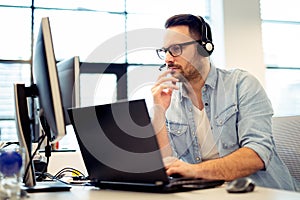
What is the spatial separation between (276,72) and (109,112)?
420 centimetres

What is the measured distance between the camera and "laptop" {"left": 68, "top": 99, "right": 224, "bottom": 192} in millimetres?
976

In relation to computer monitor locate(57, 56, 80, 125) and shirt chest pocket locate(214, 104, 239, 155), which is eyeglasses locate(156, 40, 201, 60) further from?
computer monitor locate(57, 56, 80, 125)

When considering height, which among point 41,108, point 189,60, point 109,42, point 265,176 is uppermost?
point 109,42

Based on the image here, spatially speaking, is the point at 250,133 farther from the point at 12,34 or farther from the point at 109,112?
the point at 12,34

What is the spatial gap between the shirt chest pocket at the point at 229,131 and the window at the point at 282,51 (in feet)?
11.3

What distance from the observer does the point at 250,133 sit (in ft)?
4.59

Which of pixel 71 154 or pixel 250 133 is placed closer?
pixel 250 133

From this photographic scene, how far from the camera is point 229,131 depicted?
152 centimetres

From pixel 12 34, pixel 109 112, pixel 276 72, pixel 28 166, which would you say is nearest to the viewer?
pixel 109 112

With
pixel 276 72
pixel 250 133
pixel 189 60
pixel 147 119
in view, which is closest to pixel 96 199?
pixel 147 119

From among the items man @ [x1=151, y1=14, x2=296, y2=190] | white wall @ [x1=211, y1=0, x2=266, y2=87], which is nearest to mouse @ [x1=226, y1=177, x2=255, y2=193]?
man @ [x1=151, y1=14, x2=296, y2=190]

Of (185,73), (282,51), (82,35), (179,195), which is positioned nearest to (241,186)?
(179,195)

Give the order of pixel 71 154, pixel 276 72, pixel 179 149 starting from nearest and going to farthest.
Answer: pixel 179 149 < pixel 71 154 < pixel 276 72

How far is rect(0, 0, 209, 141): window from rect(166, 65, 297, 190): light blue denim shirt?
237 centimetres
